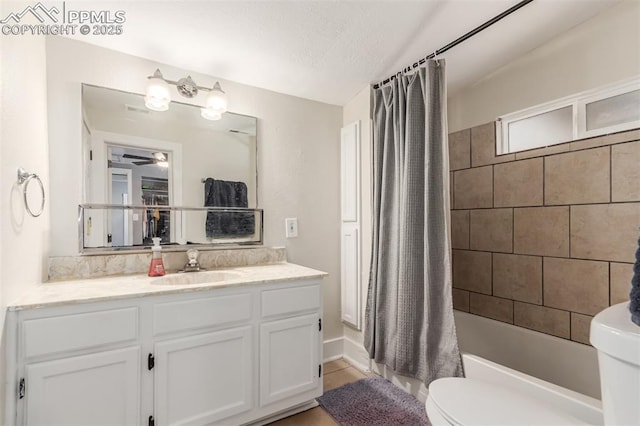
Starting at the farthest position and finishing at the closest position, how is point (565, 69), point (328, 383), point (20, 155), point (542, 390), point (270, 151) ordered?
point (270, 151) → point (328, 383) → point (565, 69) → point (542, 390) → point (20, 155)

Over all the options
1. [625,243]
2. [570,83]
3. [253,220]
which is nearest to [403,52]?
[570,83]

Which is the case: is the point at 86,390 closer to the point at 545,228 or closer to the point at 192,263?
the point at 192,263

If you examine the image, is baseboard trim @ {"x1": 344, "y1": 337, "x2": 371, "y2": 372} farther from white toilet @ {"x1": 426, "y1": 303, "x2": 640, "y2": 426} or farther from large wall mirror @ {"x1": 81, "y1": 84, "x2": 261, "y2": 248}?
large wall mirror @ {"x1": 81, "y1": 84, "x2": 261, "y2": 248}

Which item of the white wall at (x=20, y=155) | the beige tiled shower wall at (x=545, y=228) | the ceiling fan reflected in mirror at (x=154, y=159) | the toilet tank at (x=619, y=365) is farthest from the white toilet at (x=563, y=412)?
the ceiling fan reflected in mirror at (x=154, y=159)

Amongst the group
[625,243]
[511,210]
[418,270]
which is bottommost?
[418,270]

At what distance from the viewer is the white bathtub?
112 cm

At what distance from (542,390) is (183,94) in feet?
8.05

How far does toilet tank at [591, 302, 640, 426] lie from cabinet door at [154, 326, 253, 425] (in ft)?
4.44

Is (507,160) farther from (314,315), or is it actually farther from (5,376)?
(5,376)

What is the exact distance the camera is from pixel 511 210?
2105mm

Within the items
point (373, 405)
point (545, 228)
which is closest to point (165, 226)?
point (373, 405)

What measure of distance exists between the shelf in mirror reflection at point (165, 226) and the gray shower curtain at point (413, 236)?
92 cm

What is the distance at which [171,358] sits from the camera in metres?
1.32

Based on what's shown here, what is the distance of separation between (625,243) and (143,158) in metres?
2.79
